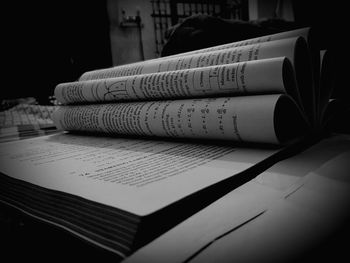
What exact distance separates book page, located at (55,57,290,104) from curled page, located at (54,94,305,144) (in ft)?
0.05

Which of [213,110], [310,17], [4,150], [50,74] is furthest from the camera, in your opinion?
[50,74]

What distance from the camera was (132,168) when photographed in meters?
0.34

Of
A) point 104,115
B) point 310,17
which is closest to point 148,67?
point 104,115

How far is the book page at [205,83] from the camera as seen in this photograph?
0.37m

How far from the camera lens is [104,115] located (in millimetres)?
581

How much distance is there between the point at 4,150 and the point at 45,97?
2843 millimetres

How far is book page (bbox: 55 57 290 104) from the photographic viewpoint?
372 mm

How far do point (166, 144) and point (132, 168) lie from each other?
143mm

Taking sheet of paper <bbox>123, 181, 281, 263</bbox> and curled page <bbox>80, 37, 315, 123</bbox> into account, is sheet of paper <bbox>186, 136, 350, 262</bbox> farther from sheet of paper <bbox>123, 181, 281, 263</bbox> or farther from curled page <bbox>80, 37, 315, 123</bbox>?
curled page <bbox>80, 37, 315, 123</bbox>

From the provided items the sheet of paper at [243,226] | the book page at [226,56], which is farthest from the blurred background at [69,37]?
the sheet of paper at [243,226]

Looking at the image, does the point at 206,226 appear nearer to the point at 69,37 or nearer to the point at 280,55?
the point at 280,55

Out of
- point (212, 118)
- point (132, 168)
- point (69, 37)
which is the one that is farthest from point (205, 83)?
point (69, 37)

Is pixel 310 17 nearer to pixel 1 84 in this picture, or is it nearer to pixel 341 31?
pixel 341 31

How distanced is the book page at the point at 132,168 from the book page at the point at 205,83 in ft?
0.29
